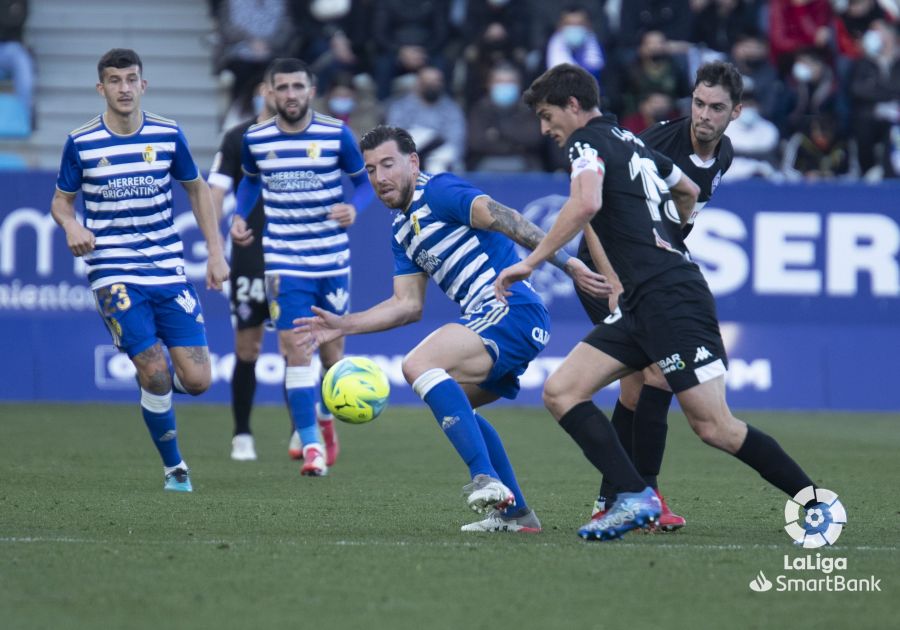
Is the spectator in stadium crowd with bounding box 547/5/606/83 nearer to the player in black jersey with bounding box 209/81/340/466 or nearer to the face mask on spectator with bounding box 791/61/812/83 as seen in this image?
the face mask on spectator with bounding box 791/61/812/83

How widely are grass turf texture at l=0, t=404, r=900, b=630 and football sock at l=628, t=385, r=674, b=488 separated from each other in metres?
0.38

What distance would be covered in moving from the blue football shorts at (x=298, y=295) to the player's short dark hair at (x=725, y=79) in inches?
136

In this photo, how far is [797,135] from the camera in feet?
57.7

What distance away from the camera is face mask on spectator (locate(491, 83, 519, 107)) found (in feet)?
57.9

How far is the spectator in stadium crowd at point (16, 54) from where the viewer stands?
1834cm

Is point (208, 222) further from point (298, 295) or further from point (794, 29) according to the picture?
point (794, 29)

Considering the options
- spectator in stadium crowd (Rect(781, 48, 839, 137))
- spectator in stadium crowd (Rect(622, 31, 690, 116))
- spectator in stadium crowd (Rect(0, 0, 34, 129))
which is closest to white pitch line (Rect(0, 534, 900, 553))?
spectator in stadium crowd (Rect(622, 31, 690, 116))

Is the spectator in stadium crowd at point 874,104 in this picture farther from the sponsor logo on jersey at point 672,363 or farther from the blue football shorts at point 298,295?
the sponsor logo on jersey at point 672,363

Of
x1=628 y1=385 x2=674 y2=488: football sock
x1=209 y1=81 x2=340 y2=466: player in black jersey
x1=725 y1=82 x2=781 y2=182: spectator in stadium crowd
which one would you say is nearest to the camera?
x1=628 y1=385 x2=674 y2=488: football sock

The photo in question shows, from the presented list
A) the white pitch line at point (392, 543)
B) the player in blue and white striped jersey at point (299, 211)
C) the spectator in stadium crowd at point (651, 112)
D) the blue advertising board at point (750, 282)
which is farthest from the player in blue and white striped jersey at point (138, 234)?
the spectator in stadium crowd at point (651, 112)

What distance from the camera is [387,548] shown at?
6.45 metres

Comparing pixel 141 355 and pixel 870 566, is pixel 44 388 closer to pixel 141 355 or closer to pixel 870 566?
pixel 141 355

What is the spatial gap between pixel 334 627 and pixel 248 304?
6561mm

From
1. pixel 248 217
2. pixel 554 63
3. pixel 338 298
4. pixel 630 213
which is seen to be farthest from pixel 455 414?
pixel 554 63
